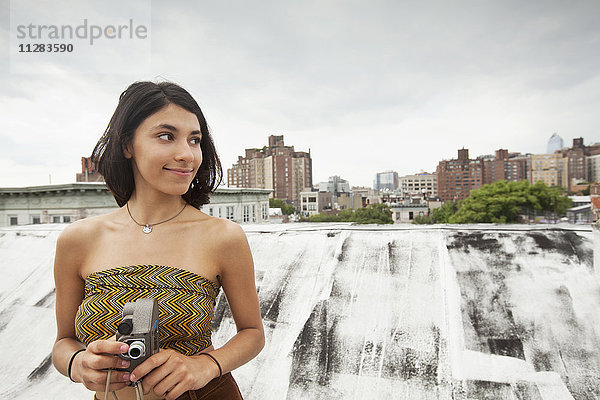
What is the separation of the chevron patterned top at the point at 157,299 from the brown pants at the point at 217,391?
0.11 m

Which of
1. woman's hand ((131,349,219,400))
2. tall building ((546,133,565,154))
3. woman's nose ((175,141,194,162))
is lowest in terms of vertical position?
woman's hand ((131,349,219,400))

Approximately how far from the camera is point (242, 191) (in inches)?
811

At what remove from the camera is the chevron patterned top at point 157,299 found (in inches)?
35.4

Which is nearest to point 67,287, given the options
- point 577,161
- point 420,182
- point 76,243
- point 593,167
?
point 76,243

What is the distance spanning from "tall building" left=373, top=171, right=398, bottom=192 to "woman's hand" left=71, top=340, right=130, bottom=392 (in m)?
137

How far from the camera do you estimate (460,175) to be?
7506cm

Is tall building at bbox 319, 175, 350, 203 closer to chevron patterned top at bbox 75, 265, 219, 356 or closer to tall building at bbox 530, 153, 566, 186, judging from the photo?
tall building at bbox 530, 153, 566, 186

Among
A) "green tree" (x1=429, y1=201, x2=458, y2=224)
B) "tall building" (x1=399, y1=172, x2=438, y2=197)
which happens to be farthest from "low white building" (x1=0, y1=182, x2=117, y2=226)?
"tall building" (x1=399, y1=172, x2=438, y2=197)

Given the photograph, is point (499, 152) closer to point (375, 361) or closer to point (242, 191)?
point (242, 191)

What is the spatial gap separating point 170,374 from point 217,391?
0.80 ft

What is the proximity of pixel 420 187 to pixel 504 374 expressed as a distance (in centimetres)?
9901

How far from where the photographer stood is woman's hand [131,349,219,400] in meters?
0.76

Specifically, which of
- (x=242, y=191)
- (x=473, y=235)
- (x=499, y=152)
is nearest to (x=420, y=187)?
(x=499, y=152)

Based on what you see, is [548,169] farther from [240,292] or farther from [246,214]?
[240,292]
